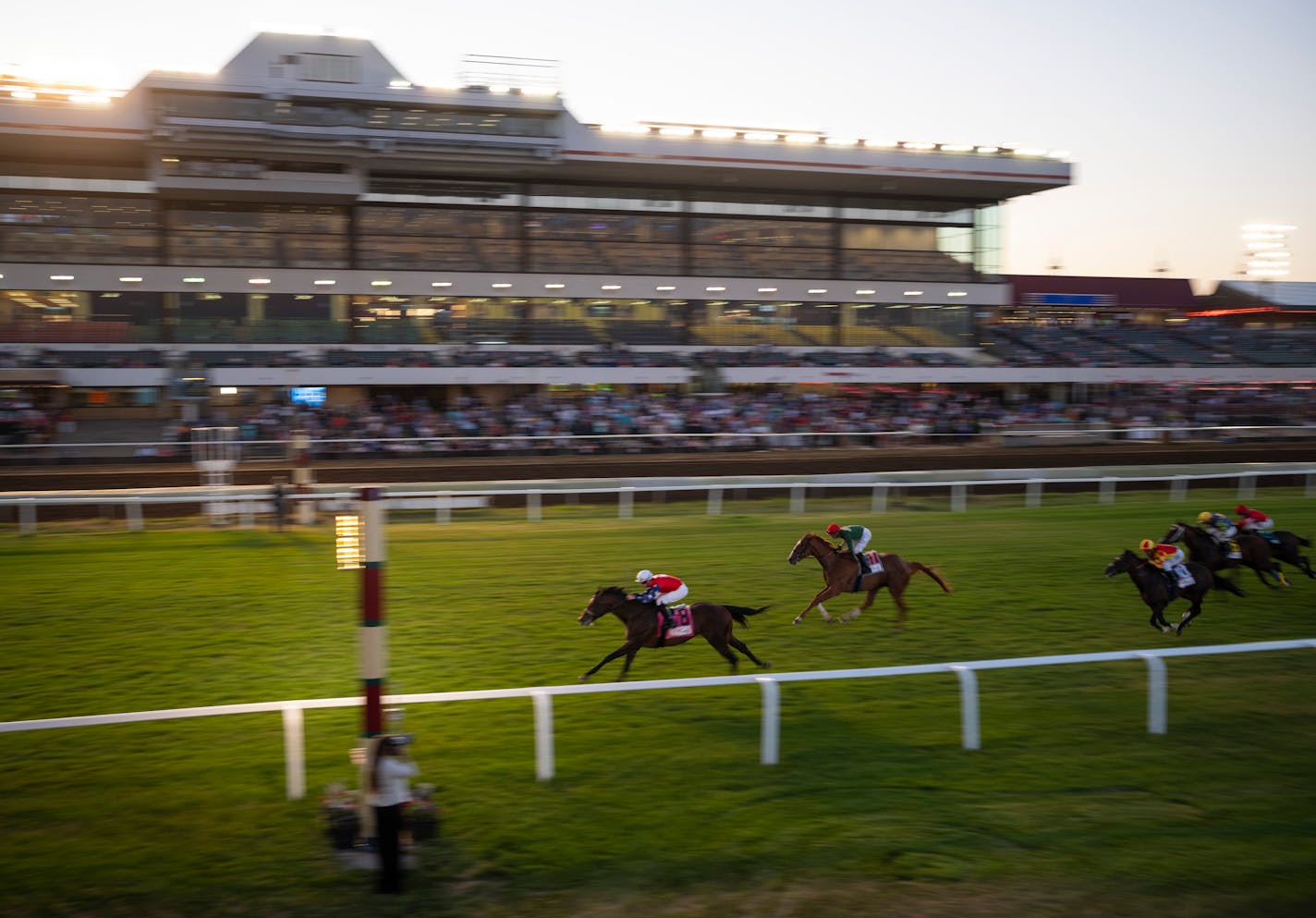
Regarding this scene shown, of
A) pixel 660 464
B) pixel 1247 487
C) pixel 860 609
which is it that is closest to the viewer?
pixel 860 609

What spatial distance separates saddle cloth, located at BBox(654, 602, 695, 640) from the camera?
6570 millimetres

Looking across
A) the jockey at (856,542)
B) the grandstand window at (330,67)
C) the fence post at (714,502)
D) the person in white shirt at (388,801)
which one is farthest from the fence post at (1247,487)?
the grandstand window at (330,67)

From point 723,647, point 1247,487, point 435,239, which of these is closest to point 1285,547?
point 723,647

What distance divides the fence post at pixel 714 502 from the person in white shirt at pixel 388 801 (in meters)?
11.6

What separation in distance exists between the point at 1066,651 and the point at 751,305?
1038 inches

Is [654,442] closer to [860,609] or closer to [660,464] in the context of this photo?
[660,464]

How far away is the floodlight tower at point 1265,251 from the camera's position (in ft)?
206

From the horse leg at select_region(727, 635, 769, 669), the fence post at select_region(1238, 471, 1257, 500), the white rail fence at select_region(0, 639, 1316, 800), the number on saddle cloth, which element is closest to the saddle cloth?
the number on saddle cloth

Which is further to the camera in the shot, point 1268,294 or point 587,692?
point 1268,294

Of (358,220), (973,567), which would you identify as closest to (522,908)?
(973,567)

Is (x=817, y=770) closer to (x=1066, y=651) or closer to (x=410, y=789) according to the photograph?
(x=410, y=789)

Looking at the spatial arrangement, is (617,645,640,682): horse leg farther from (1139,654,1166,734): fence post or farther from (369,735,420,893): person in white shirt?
(1139,654,1166,734): fence post

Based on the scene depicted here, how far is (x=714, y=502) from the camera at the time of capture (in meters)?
16.0

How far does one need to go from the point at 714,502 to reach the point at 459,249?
17.6 metres
